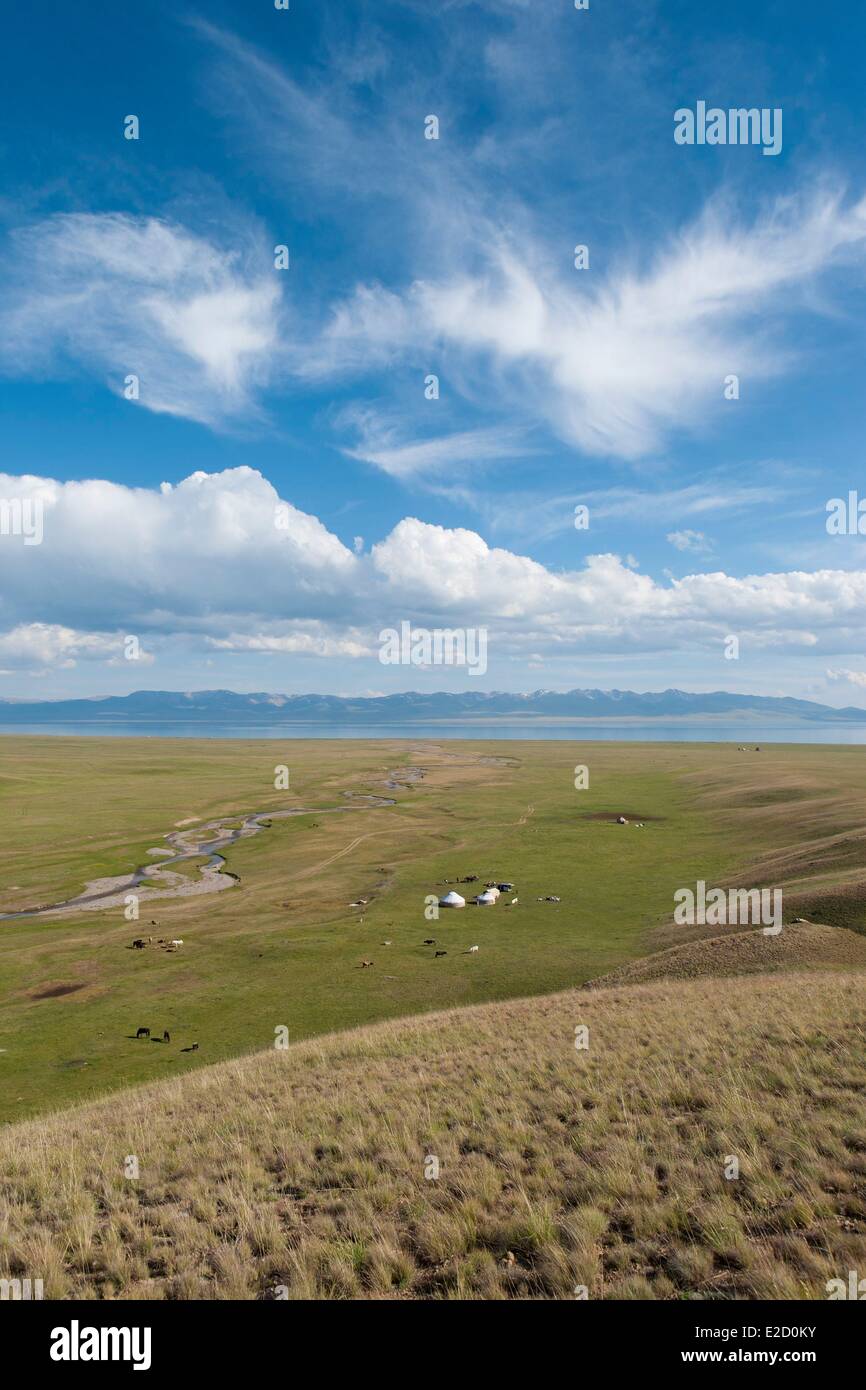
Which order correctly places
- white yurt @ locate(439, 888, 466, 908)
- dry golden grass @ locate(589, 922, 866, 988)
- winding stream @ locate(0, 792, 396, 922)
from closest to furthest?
dry golden grass @ locate(589, 922, 866, 988), white yurt @ locate(439, 888, 466, 908), winding stream @ locate(0, 792, 396, 922)

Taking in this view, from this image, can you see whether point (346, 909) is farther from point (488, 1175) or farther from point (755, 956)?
point (488, 1175)

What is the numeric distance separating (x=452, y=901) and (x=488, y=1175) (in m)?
47.4

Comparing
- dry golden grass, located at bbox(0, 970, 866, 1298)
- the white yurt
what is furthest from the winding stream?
dry golden grass, located at bbox(0, 970, 866, 1298)

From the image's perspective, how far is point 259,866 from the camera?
7694 centimetres

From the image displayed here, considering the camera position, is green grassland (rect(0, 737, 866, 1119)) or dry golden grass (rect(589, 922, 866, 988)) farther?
green grassland (rect(0, 737, 866, 1119))

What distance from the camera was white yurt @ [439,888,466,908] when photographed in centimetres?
5766

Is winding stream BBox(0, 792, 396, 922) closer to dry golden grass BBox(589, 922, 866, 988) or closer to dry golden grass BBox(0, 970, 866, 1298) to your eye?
dry golden grass BBox(589, 922, 866, 988)

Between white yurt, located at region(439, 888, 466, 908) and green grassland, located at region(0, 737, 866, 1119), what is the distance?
2066 millimetres

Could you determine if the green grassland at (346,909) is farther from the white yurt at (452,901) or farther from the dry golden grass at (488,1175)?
the dry golden grass at (488,1175)

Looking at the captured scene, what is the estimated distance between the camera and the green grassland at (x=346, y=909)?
1369 inches

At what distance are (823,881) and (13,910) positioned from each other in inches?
2603

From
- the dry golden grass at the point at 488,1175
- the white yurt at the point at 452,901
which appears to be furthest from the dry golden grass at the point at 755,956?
the white yurt at the point at 452,901

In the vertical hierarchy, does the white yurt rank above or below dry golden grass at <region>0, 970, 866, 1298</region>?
below

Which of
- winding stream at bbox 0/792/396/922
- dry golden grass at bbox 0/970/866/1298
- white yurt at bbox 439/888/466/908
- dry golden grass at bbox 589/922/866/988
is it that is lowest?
winding stream at bbox 0/792/396/922
